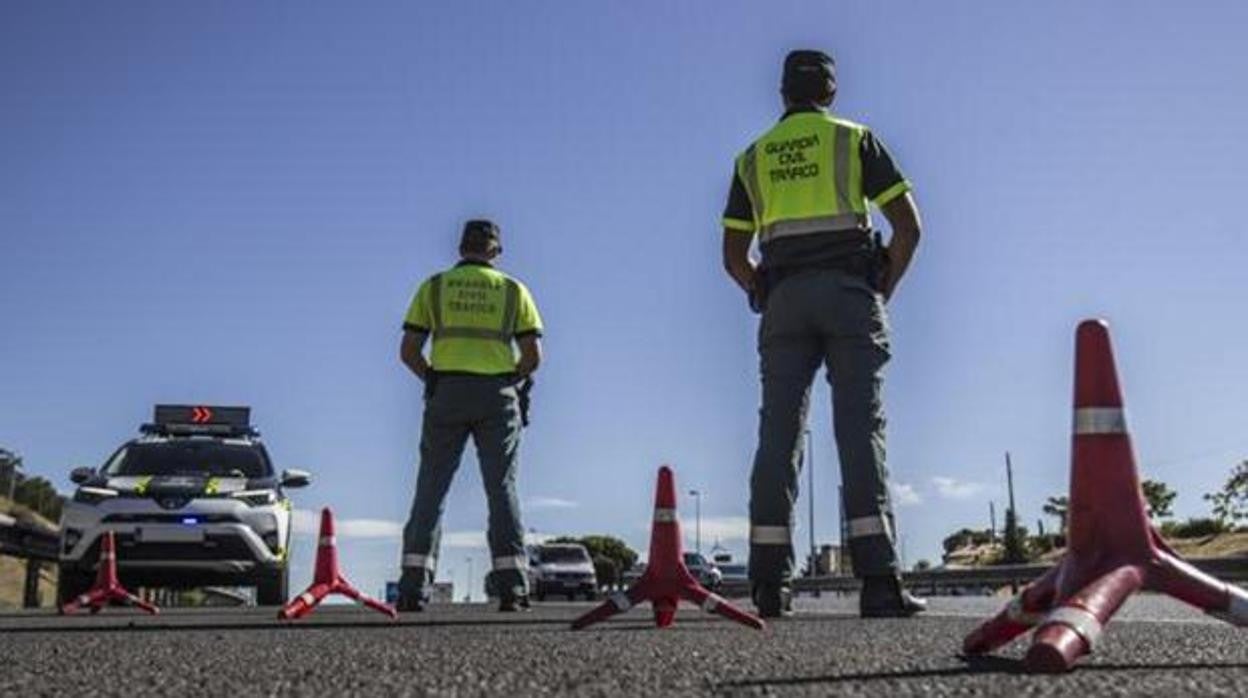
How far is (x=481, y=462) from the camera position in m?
8.03

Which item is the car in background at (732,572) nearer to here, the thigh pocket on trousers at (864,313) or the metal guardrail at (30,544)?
the metal guardrail at (30,544)

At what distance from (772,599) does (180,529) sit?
18.9 feet

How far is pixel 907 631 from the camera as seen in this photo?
443 centimetres

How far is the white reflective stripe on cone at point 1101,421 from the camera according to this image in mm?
3428

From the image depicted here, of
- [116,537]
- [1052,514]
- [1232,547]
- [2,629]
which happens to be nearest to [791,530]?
[2,629]

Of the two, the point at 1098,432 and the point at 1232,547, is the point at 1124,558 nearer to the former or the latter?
the point at 1098,432

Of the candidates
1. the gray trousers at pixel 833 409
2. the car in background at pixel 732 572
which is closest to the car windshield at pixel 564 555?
the car in background at pixel 732 572

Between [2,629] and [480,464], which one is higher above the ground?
[480,464]

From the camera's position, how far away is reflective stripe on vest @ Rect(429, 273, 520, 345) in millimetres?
8031

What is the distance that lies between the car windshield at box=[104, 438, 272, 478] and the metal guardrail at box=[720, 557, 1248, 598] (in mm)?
5496

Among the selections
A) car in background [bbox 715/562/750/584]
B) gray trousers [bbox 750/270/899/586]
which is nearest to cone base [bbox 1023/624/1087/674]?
gray trousers [bbox 750/270/899/586]

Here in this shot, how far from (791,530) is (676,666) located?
2.70m

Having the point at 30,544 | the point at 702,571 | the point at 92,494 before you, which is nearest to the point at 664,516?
the point at 92,494

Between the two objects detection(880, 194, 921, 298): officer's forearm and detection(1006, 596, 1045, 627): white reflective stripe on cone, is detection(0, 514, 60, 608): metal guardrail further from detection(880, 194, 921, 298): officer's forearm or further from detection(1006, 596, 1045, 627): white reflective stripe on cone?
detection(1006, 596, 1045, 627): white reflective stripe on cone
